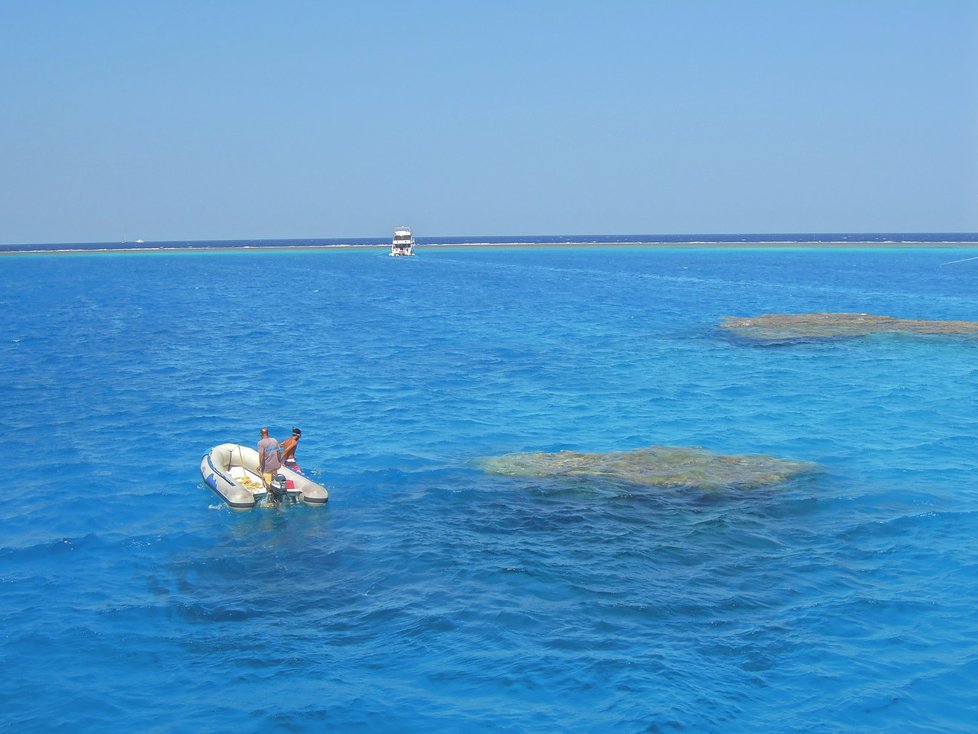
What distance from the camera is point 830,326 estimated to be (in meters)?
50.5

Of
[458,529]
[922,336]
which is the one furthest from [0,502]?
[922,336]

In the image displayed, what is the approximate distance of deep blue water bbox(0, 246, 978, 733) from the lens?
40.9 feet

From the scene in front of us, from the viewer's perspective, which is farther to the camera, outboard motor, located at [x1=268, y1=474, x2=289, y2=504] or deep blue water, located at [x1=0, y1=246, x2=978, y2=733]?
outboard motor, located at [x1=268, y1=474, x2=289, y2=504]

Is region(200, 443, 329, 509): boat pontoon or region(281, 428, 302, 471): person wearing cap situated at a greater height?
region(281, 428, 302, 471): person wearing cap

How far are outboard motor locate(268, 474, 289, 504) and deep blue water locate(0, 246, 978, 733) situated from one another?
1.21ft

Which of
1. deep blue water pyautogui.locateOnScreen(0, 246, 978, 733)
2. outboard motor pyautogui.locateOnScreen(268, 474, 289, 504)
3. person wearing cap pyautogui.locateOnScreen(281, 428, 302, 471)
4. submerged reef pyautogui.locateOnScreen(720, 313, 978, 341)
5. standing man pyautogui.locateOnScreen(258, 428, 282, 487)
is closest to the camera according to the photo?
deep blue water pyautogui.locateOnScreen(0, 246, 978, 733)

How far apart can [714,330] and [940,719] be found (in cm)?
4067

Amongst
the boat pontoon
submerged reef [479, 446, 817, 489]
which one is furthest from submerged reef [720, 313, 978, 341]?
the boat pontoon


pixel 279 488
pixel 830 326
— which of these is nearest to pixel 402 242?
pixel 830 326

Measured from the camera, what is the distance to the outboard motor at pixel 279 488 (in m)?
20.2

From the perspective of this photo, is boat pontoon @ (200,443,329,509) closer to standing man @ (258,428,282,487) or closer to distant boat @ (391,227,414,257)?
standing man @ (258,428,282,487)

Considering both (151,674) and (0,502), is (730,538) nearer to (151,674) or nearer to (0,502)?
(151,674)

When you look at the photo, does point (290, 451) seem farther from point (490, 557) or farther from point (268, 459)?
point (490, 557)

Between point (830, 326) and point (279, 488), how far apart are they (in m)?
40.0
